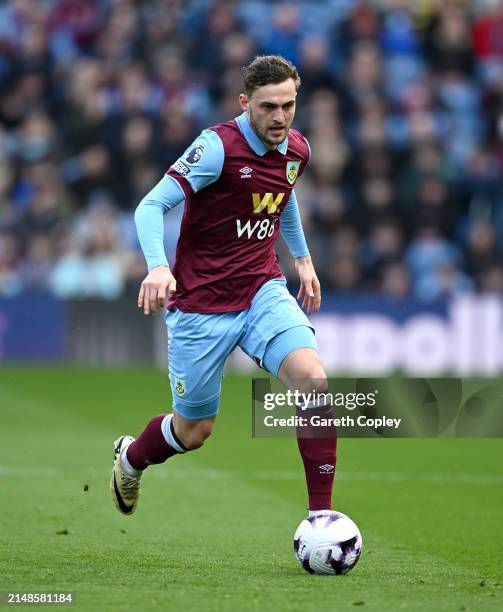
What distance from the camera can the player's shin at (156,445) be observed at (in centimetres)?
678

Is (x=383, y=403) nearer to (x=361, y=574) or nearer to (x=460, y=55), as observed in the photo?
(x=361, y=574)

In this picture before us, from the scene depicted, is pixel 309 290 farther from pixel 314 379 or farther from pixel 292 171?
pixel 314 379

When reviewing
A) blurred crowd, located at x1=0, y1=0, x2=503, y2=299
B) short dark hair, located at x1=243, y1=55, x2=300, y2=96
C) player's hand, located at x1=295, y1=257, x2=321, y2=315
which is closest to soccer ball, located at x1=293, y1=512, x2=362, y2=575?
player's hand, located at x1=295, y1=257, x2=321, y2=315

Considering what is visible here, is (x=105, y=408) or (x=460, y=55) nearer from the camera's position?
(x=105, y=408)

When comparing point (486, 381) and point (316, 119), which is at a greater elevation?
Result: point (316, 119)

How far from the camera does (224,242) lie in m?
6.43

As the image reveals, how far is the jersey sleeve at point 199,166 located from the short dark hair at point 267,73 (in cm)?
31

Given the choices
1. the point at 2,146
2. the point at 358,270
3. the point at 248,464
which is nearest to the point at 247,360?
the point at 358,270

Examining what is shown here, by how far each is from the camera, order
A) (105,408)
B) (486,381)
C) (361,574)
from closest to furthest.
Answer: (361,574) < (105,408) < (486,381)

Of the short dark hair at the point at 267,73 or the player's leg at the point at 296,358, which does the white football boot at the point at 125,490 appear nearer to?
the player's leg at the point at 296,358

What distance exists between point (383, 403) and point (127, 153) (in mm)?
9284

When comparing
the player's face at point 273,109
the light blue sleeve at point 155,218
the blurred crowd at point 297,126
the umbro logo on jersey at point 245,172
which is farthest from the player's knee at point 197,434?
the blurred crowd at point 297,126

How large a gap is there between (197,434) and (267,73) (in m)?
1.81

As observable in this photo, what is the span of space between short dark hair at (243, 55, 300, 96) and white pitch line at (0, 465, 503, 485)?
3.63 metres
